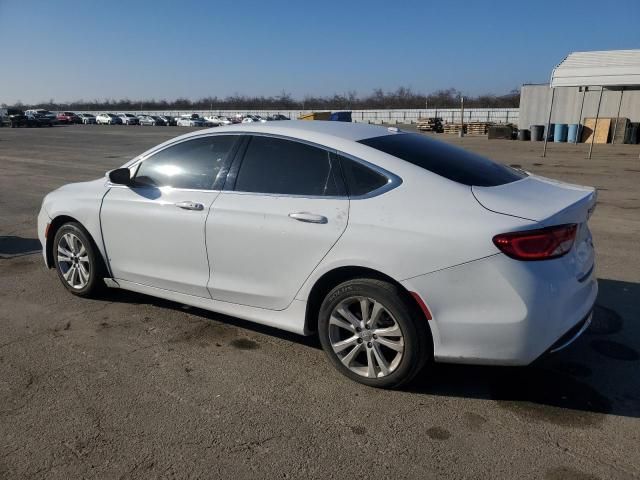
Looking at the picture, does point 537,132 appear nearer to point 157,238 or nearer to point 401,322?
point 157,238

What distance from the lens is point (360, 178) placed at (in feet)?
11.2

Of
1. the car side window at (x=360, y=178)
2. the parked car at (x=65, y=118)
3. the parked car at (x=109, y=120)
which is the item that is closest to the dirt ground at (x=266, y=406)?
the car side window at (x=360, y=178)

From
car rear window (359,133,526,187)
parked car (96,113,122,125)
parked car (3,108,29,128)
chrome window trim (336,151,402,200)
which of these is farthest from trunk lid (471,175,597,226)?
parked car (96,113,122,125)

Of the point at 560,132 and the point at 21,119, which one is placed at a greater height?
the point at 560,132

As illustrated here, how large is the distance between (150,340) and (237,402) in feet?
3.95

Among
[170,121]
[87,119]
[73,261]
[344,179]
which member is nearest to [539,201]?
[344,179]

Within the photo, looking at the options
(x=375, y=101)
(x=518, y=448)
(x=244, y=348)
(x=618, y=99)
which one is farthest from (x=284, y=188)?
(x=375, y=101)

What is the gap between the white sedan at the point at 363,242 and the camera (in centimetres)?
294

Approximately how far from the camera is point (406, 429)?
2.97 meters

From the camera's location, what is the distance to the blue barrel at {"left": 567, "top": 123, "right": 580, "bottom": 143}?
2819 centimetres

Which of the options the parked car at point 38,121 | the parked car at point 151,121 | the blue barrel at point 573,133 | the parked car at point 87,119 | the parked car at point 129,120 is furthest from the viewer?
→ the parked car at point 87,119

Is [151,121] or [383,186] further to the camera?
[151,121]

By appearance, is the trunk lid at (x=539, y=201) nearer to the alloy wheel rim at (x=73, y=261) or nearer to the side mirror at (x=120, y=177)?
the side mirror at (x=120, y=177)

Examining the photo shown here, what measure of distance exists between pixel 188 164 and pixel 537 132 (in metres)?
30.5
